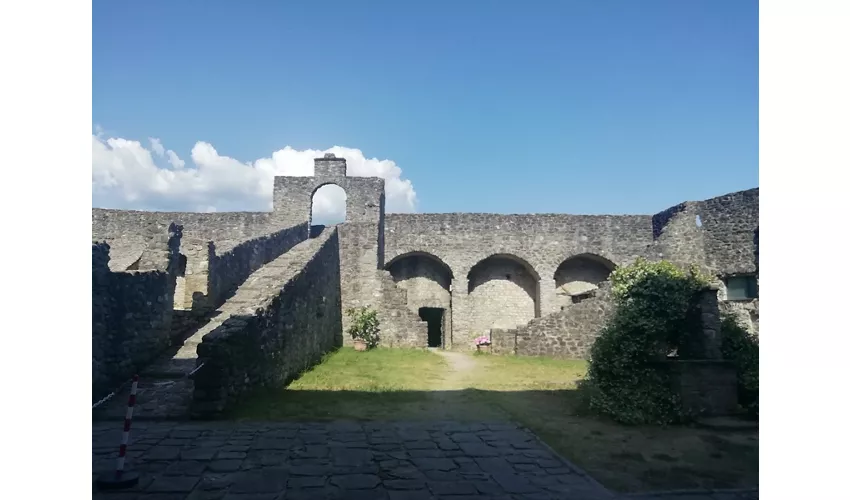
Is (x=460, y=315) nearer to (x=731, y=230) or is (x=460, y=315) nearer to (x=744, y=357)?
(x=731, y=230)

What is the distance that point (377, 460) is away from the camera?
5.06 m

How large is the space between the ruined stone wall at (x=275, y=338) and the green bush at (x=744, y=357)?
7.33 metres

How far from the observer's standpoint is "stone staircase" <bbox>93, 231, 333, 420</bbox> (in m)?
6.58

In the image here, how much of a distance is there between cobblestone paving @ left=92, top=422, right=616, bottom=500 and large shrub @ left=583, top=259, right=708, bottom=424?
5.92 feet

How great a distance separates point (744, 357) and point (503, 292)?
12.6m

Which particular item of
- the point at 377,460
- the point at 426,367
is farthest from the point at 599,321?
the point at 377,460

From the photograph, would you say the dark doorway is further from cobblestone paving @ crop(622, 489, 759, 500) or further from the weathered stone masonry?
cobblestone paving @ crop(622, 489, 759, 500)

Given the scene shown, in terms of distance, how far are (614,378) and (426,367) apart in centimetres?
545

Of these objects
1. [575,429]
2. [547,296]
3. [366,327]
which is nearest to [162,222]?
[366,327]

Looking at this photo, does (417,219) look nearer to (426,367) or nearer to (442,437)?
(426,367)

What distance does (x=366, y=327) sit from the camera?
15.0 m

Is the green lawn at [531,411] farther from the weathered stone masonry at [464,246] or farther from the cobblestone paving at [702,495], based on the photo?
the weathered stone masonry at [464,246]

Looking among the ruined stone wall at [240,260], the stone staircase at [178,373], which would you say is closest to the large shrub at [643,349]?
the stone staircase at [178,373]
